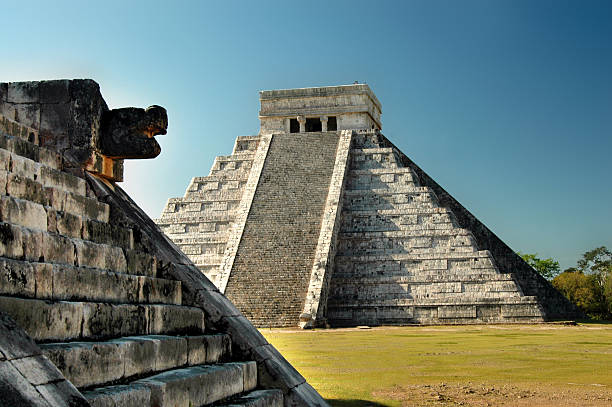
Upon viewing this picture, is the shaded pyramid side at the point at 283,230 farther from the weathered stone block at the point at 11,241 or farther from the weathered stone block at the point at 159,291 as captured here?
the weathered stone block at the point at 11,241

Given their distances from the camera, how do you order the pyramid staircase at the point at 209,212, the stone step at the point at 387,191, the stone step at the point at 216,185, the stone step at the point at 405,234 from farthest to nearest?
the stone step at the point at 216,185, the stone step at the point at 387,191, the pyramid staircase at the point at 209,212, the stone step at the point at 405,234

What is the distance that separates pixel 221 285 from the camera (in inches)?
768

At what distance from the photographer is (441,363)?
28.8ft

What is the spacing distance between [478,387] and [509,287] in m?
13.8

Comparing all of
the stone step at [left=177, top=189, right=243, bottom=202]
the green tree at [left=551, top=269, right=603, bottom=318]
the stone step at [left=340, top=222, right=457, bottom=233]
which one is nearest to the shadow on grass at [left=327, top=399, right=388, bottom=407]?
the stone step at [left=340, top=222, right=457, bottom=233]

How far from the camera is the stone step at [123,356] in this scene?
3.04 m

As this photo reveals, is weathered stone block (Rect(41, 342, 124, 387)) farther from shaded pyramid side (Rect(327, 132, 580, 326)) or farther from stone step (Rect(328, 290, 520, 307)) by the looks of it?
stone step (Rect(328, 290, 520, 307))

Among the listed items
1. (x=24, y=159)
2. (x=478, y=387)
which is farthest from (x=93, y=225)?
(x=478, y=387)

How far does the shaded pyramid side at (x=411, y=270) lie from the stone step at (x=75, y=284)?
51.6 ft

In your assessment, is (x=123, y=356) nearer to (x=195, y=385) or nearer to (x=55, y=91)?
(x=195, y=385)

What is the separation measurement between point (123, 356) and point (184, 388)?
36 centimetres

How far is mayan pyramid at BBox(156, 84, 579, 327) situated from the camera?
19.7 meters

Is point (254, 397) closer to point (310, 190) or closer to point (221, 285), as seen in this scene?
point (221, 285)

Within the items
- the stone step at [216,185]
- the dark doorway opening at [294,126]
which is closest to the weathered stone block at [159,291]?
the stone step at [216,185]
